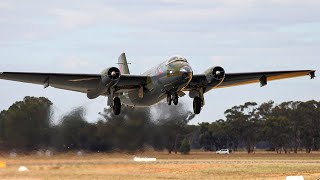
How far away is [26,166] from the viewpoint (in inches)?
1690

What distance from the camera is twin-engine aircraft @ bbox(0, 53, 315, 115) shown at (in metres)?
41.8

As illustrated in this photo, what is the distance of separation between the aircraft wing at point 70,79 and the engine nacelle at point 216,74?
4629 mm

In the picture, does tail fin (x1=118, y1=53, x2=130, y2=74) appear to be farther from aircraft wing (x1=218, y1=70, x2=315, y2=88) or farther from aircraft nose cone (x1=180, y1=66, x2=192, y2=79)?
aircraft nose cone (x1=180, y1=66, x2=192, y2=79)

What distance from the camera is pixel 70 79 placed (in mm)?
45562

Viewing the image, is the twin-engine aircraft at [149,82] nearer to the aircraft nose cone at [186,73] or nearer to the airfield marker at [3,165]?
the aircraft nose cone at [186,73]

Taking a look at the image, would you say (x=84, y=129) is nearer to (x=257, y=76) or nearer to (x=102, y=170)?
(x=102, y=170)

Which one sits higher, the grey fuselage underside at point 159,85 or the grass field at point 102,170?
the grey fuselage underside at point 159,85

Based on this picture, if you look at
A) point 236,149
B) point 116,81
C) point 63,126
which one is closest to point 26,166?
point 63,126

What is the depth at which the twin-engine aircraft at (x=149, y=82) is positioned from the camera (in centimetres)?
4182

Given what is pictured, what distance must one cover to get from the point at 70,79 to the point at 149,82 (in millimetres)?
5889

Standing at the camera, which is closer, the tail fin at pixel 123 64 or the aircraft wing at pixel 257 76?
the aircraft wing at pixel 257 76

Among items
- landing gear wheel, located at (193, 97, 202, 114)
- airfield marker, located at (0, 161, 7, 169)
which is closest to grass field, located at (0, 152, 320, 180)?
airfield marker, located at (0, 161, 7, 169)

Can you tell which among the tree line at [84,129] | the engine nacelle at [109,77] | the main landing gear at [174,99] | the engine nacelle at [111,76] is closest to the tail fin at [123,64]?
the tree line at [84,129]

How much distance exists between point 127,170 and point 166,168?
7.29 metres
